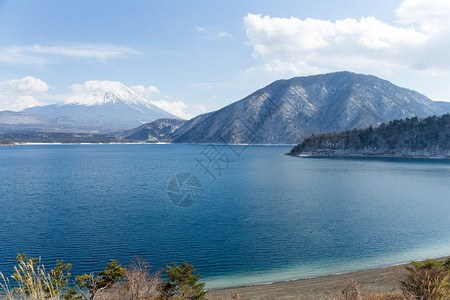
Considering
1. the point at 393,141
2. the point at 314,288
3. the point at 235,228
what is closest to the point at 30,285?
the point at 314,288

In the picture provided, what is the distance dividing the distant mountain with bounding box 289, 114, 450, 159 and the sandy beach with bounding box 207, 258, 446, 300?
122619mm

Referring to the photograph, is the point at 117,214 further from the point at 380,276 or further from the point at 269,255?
the point at 380,276

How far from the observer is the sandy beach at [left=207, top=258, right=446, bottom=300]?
1659 centimetres

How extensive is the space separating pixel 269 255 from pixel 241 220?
372 inches

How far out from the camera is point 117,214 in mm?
34719

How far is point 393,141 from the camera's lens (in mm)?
129625

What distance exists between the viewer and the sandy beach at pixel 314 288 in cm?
1659

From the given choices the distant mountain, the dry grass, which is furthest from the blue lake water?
the distant mountain

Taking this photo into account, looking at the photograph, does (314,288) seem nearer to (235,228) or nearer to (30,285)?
(235,228)

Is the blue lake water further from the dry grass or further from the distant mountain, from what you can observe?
the distant mountain

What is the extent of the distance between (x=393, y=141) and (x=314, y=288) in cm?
13200

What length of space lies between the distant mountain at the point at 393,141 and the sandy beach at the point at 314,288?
12262cm

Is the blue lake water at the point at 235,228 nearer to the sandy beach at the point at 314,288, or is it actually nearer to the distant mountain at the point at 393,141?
the sandy beach at the point at 314,288

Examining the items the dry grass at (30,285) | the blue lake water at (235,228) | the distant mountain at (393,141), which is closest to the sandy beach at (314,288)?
the blue lake water at (235,228)
